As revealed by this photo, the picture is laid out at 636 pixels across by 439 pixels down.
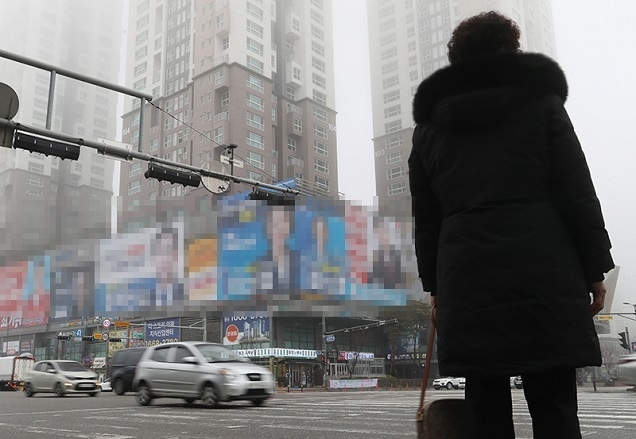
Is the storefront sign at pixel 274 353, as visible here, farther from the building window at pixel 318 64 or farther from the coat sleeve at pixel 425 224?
the coat sleeve at pixel 425 224

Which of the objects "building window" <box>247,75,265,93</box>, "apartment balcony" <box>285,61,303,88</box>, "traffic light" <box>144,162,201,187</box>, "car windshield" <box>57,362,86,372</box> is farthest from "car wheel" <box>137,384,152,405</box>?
"apartment balcony" <box>285,61,303,88</box>

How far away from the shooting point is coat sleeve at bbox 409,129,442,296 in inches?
79.5

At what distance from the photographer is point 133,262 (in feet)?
169

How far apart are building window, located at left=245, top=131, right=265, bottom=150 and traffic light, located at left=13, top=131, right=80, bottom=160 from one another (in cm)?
6166

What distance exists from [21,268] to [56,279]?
36.7 ft

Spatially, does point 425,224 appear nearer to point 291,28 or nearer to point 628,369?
point 628,369

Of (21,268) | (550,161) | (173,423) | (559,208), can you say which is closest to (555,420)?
(559,208)

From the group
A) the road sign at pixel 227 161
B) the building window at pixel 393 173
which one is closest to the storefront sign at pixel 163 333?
the building window at pixel 393 173

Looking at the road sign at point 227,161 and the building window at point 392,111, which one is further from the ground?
the building window at point 392,111

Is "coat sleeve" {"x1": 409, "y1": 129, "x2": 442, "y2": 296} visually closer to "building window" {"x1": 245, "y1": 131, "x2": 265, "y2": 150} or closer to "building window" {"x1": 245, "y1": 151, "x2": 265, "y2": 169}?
"building window" {"x1": 245, "y1": 151, "x2": 265, "y2": 169}

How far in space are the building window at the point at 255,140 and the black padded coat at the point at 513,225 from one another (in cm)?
7088

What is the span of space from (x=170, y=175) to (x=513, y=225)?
11055 mm

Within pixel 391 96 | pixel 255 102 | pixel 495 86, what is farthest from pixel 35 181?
pixel 495 86

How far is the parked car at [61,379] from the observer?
19183 mm
